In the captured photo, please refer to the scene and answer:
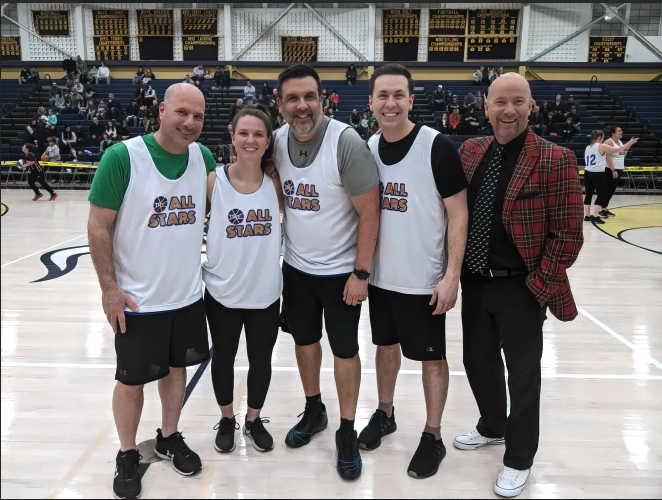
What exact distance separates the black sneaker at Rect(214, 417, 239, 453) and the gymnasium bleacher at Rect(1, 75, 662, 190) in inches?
588

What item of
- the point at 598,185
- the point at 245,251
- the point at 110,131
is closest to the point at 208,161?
the point at 245,251

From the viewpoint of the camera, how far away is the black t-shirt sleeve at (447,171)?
2578 millimetres

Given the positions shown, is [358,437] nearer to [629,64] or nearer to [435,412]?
[435,412]

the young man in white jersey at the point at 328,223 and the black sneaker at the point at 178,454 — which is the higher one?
the young man in white jersey at the point at 328,223

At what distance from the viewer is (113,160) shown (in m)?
2.43

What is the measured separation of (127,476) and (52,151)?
16.2m

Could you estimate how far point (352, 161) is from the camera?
261 centimetres

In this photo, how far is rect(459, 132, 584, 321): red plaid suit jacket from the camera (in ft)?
7.89

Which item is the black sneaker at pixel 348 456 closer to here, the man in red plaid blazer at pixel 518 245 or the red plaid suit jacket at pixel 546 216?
the man in red plaid blazer at pixel 518 245

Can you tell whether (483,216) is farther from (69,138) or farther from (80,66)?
(80,66)

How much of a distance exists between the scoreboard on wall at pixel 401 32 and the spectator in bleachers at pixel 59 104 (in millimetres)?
13041

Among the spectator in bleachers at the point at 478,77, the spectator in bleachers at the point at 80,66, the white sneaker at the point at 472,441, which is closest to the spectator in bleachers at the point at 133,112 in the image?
the spectator in bleachers at the point at 80,66

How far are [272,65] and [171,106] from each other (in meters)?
22.2

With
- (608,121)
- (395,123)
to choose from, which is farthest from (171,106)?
(608,121)
